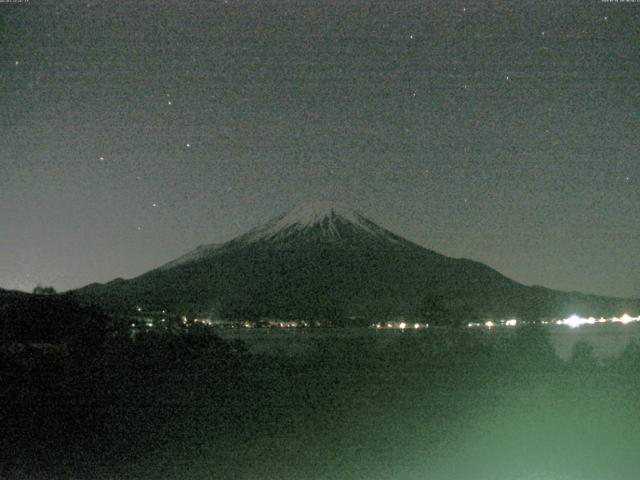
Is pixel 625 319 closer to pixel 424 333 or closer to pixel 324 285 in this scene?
pixel 324 285

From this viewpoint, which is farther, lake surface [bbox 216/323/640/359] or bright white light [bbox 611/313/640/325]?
bright white light [bbox 611/313/640/325]

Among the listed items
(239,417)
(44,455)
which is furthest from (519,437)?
(44,455)

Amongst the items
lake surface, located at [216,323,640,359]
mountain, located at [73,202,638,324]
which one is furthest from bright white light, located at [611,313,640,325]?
lake surface, located at [216,323,640,359]

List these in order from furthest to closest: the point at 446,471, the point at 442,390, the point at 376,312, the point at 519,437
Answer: the point at 376,312
the point at 442,390
the point at 519,437
the point at 446,471

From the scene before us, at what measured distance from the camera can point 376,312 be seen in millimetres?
76812

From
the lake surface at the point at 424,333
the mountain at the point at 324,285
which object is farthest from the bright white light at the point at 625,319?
the lake surface at the point at 424,333

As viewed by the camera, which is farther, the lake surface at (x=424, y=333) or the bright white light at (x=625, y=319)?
the bright white light at (x=625, y=319)

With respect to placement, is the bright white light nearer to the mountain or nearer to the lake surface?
the mountain

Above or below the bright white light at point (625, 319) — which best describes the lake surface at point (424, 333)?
below

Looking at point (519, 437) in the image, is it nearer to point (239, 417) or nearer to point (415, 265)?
point (239, 417)

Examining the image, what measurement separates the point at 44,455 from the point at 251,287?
3127 inches

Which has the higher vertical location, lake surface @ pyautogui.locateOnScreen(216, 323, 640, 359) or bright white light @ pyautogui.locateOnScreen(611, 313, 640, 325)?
bright white light @ pyautogui.locateOnScreen(611, 313, 640, 325)

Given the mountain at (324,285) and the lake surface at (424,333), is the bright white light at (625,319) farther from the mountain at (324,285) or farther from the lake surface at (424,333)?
the lake surface at (424,333)

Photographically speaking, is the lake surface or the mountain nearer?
the lake surface
